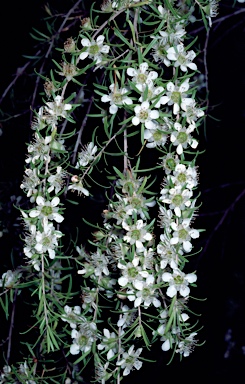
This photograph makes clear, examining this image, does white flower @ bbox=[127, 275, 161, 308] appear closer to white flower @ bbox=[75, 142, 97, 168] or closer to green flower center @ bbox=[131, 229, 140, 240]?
green flower center @ bbox=[131, 229, 140, 240]

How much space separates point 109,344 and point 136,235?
0.77 ft

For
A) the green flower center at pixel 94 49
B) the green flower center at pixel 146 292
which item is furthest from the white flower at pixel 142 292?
the green flower center at pixel 94 49

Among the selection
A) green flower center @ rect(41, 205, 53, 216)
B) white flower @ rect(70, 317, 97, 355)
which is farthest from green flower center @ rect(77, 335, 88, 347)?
green flower center @ rect(41, 205, 53, 216)

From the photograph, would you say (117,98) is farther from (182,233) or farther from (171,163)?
(182,233)

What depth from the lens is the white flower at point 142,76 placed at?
1028 millimetres

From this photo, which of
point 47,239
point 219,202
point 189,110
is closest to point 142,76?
point 189,110

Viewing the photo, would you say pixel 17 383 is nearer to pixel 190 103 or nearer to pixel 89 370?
pixel 89 370

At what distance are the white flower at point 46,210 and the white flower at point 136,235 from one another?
13 centimetres

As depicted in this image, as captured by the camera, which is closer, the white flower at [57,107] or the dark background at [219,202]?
the white flower at [57,107]

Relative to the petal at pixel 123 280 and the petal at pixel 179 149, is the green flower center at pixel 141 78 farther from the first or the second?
the petal at pixel 123 280

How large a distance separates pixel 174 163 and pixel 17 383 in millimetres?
620

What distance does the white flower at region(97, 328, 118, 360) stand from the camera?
3.62 ft

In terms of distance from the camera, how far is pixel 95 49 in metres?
1.08

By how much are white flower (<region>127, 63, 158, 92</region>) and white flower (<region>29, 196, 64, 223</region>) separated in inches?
9.9
